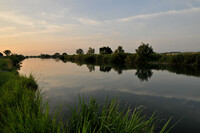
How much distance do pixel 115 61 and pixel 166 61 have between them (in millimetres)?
26143

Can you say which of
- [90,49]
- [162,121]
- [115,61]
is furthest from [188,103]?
[90,49]

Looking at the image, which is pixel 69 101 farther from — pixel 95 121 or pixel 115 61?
pixel 115 61

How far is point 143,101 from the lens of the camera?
11195 mm

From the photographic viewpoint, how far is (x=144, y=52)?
58.0m

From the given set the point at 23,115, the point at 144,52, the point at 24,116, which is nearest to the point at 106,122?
the point at 24,116

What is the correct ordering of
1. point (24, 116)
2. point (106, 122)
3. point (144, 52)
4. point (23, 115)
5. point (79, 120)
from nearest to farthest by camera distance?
point (106, 122), point (24, 116), point (79, 120), point (23, 115), point (144, 52)

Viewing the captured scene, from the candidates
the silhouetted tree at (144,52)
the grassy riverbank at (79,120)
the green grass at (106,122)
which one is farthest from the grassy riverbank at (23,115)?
the silhouetted tree at (144,52)

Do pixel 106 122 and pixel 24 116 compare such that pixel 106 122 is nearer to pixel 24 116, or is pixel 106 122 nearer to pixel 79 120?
pixel 79 120

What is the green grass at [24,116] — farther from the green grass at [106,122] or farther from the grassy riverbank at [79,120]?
the green grass at [106,122]

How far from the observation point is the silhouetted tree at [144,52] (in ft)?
190

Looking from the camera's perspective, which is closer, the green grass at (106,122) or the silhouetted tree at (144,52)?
the green grass at (106,122)

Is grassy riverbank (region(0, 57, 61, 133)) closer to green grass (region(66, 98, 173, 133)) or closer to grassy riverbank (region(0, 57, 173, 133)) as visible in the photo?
grassy riverbank (region(0, 57, 173, 133))

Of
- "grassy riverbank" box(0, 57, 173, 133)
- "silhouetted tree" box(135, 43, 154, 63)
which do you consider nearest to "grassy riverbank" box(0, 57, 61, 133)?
"grassy riverbank" box(0, 57, 173, 133)

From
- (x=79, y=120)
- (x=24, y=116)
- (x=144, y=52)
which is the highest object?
(x=144, y=52)
